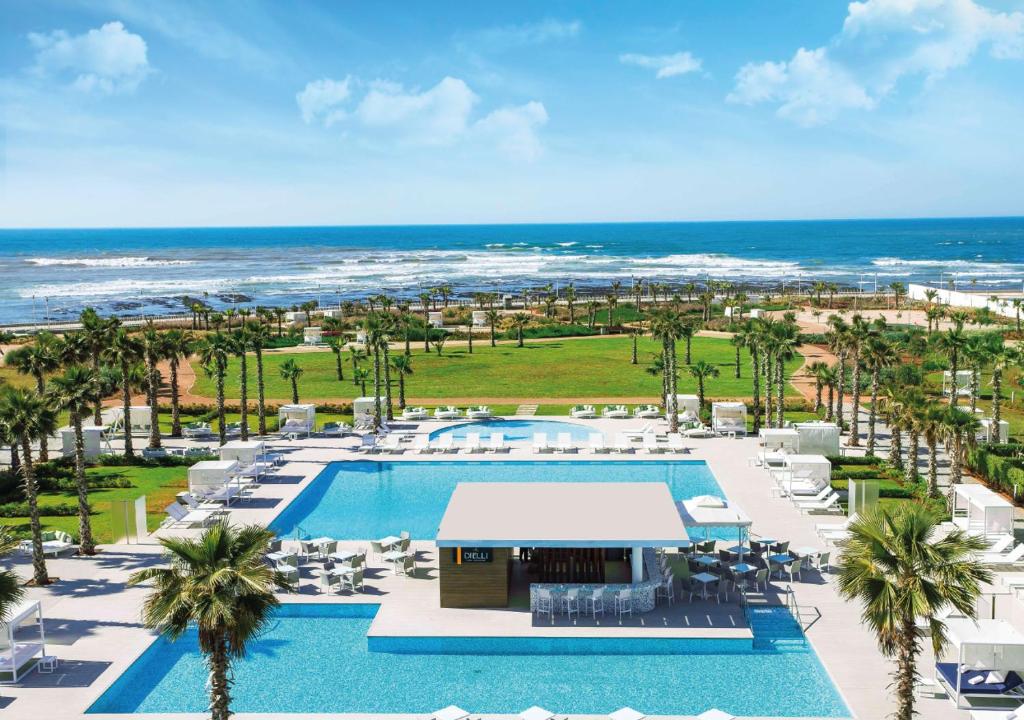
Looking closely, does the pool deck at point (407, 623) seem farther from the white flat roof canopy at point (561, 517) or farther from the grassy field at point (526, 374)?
the grassy field at point (526, 374)

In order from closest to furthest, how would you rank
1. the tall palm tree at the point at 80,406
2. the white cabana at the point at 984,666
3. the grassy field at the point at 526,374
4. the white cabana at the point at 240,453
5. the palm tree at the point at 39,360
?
the white cabana at the point at 984,666
the tall palm tree at the point at 80,406
the palm tree at the point at 39,360
the white cabana at the point at 240,453
the grassy field at the point at 526,374

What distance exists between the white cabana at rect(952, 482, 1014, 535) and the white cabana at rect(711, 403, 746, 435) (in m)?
10.6

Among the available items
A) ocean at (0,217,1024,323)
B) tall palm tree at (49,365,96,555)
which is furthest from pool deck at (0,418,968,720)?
ocean at (0,217,1024,323)

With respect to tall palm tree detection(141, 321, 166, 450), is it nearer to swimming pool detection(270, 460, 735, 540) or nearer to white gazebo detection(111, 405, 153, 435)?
white gazebo detection(111, 405, 153, 435)

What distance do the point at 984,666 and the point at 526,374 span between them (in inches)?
1252

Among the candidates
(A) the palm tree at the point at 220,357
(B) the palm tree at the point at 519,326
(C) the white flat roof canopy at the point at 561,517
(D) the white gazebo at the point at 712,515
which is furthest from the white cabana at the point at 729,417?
(B) the palm tree at the point at 519,326

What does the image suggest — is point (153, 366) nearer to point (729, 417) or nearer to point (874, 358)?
point (729, 417)

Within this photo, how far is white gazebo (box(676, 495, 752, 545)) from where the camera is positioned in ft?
59.3

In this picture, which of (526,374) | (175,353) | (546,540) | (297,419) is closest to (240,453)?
(297,419)

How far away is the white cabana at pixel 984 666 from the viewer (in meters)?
12.6

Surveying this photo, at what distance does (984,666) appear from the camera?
12766mm

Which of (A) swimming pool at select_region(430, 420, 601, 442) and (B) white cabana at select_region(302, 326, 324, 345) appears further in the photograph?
(B) white cabana at select_region(302, 326, 324, 345)

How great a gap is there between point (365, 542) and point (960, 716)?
41.1 ft

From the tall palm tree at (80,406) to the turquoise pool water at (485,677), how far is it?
5590 mm
